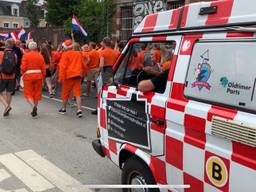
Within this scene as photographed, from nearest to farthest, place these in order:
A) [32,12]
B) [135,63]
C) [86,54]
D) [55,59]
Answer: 1. [135,63]
2. [86,54]
3. [55,59]
4. [32,12]

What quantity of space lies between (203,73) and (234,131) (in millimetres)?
578

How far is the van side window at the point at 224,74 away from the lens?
8.72 ft

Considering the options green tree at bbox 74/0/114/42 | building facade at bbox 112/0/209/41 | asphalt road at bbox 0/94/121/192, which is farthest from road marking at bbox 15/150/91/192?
green tree at bbox 74/0/114/42

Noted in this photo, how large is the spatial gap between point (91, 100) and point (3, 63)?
10.8 feet

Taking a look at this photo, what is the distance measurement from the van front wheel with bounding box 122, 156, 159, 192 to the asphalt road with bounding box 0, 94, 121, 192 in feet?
3.53

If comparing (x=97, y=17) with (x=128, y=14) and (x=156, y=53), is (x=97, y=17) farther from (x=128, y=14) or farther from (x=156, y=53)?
(x=156, y=53)

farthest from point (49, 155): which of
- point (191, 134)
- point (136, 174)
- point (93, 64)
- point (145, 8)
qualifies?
point (145, 8)

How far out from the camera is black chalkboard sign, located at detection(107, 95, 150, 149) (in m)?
3.70

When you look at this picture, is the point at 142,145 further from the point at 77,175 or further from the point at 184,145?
the point at 77,175

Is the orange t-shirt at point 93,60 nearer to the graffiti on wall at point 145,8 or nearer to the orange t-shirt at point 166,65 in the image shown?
the graffiti on wall at point 145,8

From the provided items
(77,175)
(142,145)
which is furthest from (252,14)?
(77,175)

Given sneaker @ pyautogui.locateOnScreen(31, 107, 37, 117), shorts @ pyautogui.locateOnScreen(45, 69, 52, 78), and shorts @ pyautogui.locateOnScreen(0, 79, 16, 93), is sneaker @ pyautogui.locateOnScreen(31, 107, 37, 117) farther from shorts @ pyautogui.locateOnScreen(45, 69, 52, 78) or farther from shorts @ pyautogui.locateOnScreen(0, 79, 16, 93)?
shorts @ pyautogui.locateOnScreen(45, 69, 52, 78)

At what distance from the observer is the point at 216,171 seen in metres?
2.87

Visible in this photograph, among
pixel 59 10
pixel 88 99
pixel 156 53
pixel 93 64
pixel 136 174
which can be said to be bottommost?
pixel 88 99
